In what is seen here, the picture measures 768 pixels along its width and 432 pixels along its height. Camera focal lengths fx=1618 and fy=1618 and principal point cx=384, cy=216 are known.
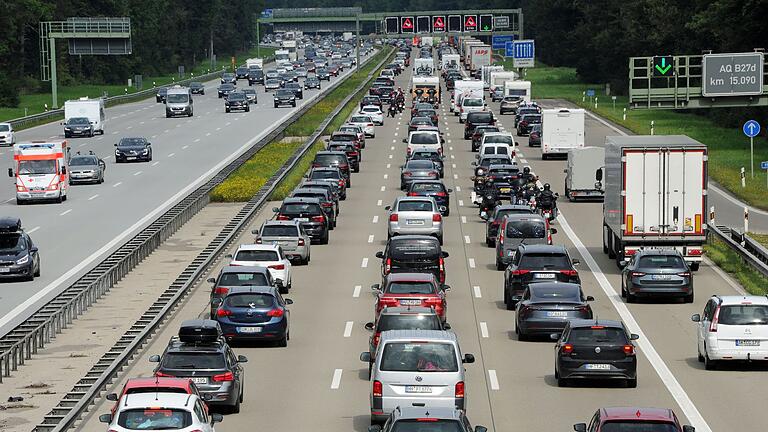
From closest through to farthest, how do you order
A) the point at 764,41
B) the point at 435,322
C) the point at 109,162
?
the point at 435,322 → the point at 109,162 → the point at 764,41

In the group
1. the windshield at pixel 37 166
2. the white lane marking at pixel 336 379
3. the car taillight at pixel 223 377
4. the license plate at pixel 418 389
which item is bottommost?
the white lane marking at pixel 336 379

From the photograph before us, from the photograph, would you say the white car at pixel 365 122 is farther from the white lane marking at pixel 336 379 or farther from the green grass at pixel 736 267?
the white lane marking at pixel 336 379

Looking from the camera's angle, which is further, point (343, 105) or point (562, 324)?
point (343, 105)

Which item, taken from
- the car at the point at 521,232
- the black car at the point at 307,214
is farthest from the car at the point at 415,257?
the black car at the point at 307,214

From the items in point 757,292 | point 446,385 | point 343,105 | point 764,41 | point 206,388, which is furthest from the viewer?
point 343,105

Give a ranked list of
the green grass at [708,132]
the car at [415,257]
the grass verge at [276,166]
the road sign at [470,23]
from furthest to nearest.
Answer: the road sign at [470,23]
the green grass at [708,132]
the grass verge at [276,166]
the car at [415,257]

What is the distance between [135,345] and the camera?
3053 cm

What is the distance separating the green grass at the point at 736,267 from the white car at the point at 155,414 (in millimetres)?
22001

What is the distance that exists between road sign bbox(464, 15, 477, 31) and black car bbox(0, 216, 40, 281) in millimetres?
147025

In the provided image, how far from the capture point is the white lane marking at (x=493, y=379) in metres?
27.9

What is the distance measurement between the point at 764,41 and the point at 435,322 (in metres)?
70.8

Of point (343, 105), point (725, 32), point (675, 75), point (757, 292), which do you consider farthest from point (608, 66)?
point (757, 292)

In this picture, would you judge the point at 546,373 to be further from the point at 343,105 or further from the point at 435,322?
the point at 343,105

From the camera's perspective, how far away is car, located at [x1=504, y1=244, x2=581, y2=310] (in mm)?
36531
